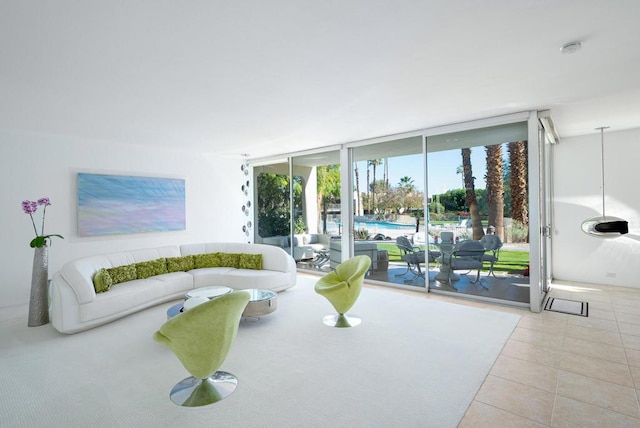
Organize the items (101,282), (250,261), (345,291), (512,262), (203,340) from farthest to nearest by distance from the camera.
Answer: (250,261), (512,262), (101,282), (345,291), (203,340)

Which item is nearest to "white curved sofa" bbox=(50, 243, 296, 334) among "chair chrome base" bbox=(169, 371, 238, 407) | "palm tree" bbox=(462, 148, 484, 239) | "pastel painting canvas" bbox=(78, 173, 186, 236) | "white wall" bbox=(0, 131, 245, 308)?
"pastel painting canvas" bbox=(78, 173, 186, 236)

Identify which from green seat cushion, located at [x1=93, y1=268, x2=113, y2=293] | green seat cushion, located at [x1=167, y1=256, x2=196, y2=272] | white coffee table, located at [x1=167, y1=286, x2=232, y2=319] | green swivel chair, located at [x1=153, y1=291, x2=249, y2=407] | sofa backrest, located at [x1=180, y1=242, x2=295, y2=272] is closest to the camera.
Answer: green swivel chair, located at [x1=153, y1=291, x2=249, y2=407]

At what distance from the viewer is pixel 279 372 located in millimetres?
2822

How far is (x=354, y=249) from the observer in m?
6.55

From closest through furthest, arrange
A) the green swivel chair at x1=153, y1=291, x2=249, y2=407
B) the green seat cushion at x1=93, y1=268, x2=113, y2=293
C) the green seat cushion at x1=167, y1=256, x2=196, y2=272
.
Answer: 1. the green swivel chair at x1=153, y1=291, x2=249, y2=407
2. the green seat cushion at x1=93, y1=268, x2=113, y2=293
3. the green seat cushion at x1=167, y1=256, x2=196, y2=272

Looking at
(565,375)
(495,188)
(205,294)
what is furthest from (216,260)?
(565,375)

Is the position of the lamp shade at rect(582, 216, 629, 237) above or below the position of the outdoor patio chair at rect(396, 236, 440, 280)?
above

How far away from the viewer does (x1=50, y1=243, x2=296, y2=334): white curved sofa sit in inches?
148

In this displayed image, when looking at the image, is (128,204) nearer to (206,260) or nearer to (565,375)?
(206,260)

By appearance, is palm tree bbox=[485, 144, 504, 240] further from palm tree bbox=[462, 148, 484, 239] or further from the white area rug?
the white area rug

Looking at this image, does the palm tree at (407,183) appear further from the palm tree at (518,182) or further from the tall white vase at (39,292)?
the tall white vase at (39,292)

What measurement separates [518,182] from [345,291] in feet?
9.84

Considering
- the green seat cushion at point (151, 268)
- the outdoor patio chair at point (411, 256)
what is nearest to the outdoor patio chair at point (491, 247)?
the outdoor patio chair at point (411, 256)

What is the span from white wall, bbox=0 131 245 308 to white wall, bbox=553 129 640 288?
7375 mm
